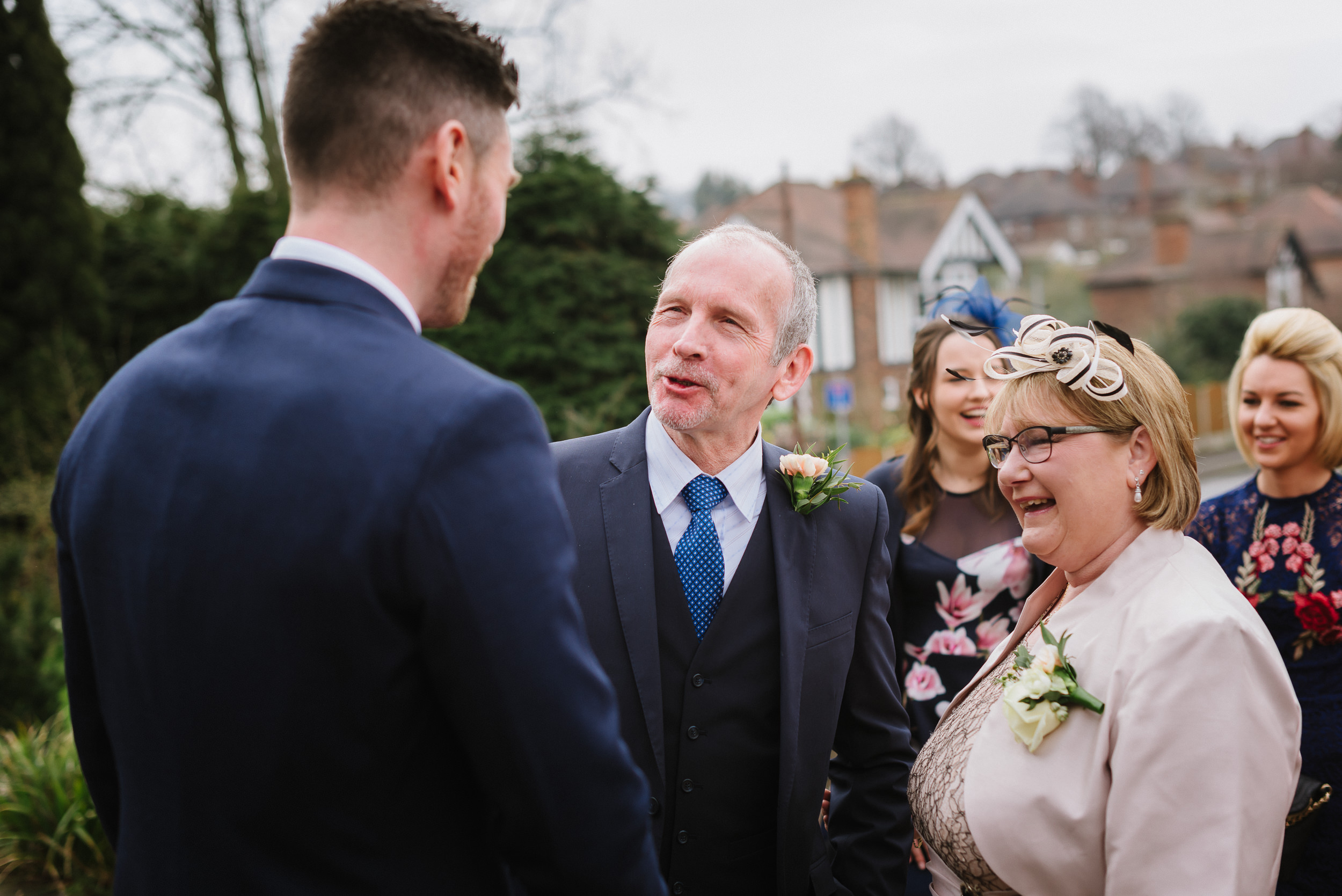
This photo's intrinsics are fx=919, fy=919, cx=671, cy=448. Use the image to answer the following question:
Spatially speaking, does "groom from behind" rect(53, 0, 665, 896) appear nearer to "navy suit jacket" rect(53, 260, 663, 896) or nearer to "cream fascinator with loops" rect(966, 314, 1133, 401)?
"navy suit jacket" rect(53, 260, 663, 896)

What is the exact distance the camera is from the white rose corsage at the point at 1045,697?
1.89 m

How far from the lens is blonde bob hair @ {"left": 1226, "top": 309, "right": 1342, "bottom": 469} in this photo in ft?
11.0

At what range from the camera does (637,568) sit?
219 centimetres

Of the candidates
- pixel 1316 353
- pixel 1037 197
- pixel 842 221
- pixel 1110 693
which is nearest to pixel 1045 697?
pixel 1110 693

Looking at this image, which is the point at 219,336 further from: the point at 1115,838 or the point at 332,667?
the point at 1115,838

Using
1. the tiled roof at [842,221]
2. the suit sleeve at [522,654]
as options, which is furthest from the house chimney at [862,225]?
the suit sleeve at [522,654]

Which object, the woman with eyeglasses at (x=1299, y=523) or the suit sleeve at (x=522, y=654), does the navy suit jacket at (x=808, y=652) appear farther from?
the woman with eyeglasses at (x=1299, y=523)

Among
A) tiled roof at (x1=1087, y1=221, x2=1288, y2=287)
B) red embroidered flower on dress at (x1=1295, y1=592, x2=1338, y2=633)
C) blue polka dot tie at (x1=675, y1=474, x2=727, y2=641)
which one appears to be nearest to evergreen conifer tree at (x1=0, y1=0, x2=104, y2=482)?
blue polka dot tie at (x1=675, y1=474, x2=727, y2=641)

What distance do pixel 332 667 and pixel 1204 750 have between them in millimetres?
1532

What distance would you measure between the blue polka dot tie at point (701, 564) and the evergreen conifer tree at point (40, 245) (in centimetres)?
798

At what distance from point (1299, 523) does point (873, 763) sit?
2.03 meters

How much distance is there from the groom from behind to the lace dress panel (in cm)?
102

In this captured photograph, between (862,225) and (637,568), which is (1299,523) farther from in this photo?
(862,225)

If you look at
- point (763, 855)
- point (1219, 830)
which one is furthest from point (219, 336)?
point (1219, 830)
